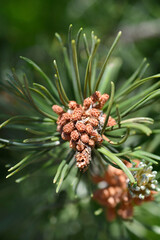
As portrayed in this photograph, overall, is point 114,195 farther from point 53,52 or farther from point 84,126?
point 53,52

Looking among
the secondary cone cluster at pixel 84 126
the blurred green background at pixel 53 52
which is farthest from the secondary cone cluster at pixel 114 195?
the secondary cone cluster at pixel 84 126

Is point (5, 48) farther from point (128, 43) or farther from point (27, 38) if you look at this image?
point (128, 43)

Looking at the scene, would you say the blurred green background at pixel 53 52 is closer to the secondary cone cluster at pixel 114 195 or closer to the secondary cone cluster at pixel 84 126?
the secondary cone cluster at pixel 114 195

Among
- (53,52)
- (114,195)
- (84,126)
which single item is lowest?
(114,195)

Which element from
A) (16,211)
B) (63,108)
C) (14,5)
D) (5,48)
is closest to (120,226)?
(16,211)

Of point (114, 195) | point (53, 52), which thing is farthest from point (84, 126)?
point (53, 52)

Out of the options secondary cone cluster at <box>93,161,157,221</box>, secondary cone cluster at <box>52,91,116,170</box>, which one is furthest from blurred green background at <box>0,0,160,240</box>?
secondary cone cluster at <box>52,91,116,170</box>

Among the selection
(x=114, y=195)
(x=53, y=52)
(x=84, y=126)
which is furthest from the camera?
(x=53, y=52)
